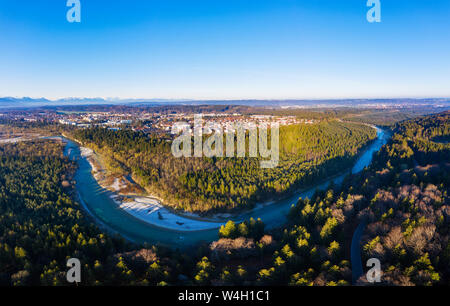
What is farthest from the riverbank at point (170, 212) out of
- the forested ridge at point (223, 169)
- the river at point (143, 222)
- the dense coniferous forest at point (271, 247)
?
the dense coniferous forest at point (271, 247)

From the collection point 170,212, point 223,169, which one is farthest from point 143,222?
point 223,169

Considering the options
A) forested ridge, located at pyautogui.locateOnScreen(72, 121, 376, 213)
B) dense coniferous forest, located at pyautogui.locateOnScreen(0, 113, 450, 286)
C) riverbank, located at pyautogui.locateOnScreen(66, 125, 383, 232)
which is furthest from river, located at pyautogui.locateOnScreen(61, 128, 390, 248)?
dense coniferous forest, located at pyautogui.locateOnScreen(0, 113, 450, 286)

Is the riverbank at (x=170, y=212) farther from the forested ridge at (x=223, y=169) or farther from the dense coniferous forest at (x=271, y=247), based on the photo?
the dense coniferous forest at (x=271, y=247)

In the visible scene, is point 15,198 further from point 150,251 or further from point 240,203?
point 240,203

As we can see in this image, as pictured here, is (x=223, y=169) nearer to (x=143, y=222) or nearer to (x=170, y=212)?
(x=170, y=212)
